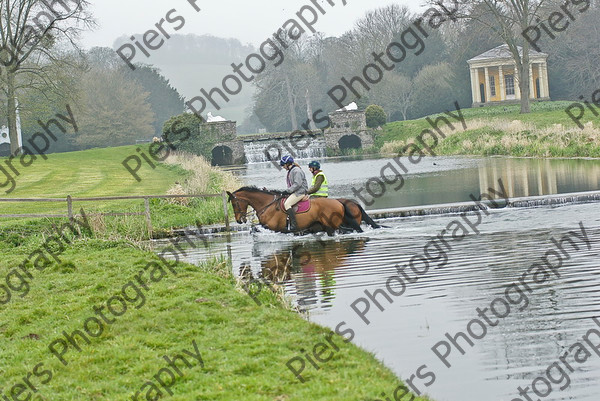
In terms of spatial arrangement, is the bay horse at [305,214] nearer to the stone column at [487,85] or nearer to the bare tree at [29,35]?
the bare tree at [29,35]

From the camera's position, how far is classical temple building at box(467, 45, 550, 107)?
79.2m

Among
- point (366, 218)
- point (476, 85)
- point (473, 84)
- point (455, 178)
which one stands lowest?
point (455, 178)

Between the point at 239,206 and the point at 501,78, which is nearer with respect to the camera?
the point at 239,206

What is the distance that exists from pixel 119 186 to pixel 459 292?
2640cm

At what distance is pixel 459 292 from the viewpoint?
13.5 metres

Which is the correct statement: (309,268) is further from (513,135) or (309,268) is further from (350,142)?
(350,142)

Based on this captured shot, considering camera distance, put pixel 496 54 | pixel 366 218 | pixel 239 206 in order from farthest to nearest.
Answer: pixel 496 54
pixel 239 206
pixel 366 218

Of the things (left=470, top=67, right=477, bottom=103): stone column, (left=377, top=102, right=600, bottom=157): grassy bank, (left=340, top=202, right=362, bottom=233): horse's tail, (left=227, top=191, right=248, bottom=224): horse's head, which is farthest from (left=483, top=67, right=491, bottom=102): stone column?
(left=227, top=191, right=248, bottom=224): horse's head

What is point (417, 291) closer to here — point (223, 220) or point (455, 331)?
point (455, 331)

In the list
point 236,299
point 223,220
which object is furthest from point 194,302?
point 223,220

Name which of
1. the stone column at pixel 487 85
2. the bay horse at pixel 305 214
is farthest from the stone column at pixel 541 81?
the bay horse at pixel 305 214

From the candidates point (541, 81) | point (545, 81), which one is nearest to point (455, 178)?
point (541, 81)

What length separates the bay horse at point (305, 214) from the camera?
21.4 metres

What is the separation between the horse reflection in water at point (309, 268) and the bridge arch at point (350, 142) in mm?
49898
